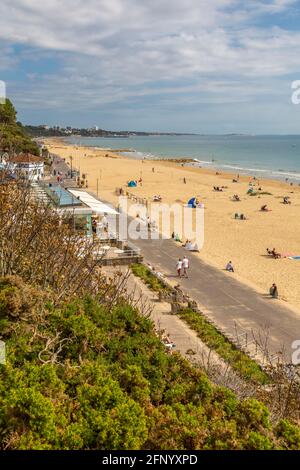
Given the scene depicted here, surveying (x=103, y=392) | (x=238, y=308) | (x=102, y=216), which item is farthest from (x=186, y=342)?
(x=102, y=216)

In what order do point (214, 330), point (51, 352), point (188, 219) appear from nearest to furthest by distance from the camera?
1. point (51, 352)
2. point (214, 330)
3. point (188, 219)

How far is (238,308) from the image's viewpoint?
14938mm

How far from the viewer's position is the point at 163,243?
2433 cm

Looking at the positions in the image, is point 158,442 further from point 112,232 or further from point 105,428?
point 112,232

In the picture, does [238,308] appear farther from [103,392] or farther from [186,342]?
[103,392]

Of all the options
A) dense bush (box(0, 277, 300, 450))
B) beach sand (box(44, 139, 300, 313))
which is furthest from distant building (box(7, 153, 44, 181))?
beach sand (box(44, 139, 300, 313))

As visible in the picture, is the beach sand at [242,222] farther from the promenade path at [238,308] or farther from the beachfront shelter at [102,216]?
the beachfront shelter at [102,216]

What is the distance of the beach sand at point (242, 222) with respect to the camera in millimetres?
20312

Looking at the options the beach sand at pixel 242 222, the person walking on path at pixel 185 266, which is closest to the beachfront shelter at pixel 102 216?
the person walking on path at pixel 185 266

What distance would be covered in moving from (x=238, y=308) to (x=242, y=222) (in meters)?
18.3

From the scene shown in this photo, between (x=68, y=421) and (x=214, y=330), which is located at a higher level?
(x=68, y=421)

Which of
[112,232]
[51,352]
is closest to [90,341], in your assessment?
[51,352]

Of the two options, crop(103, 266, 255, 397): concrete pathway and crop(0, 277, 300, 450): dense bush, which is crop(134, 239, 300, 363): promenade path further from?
crop(0, 277, 300, 450): dense bush

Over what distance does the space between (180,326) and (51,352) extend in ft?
25.0
